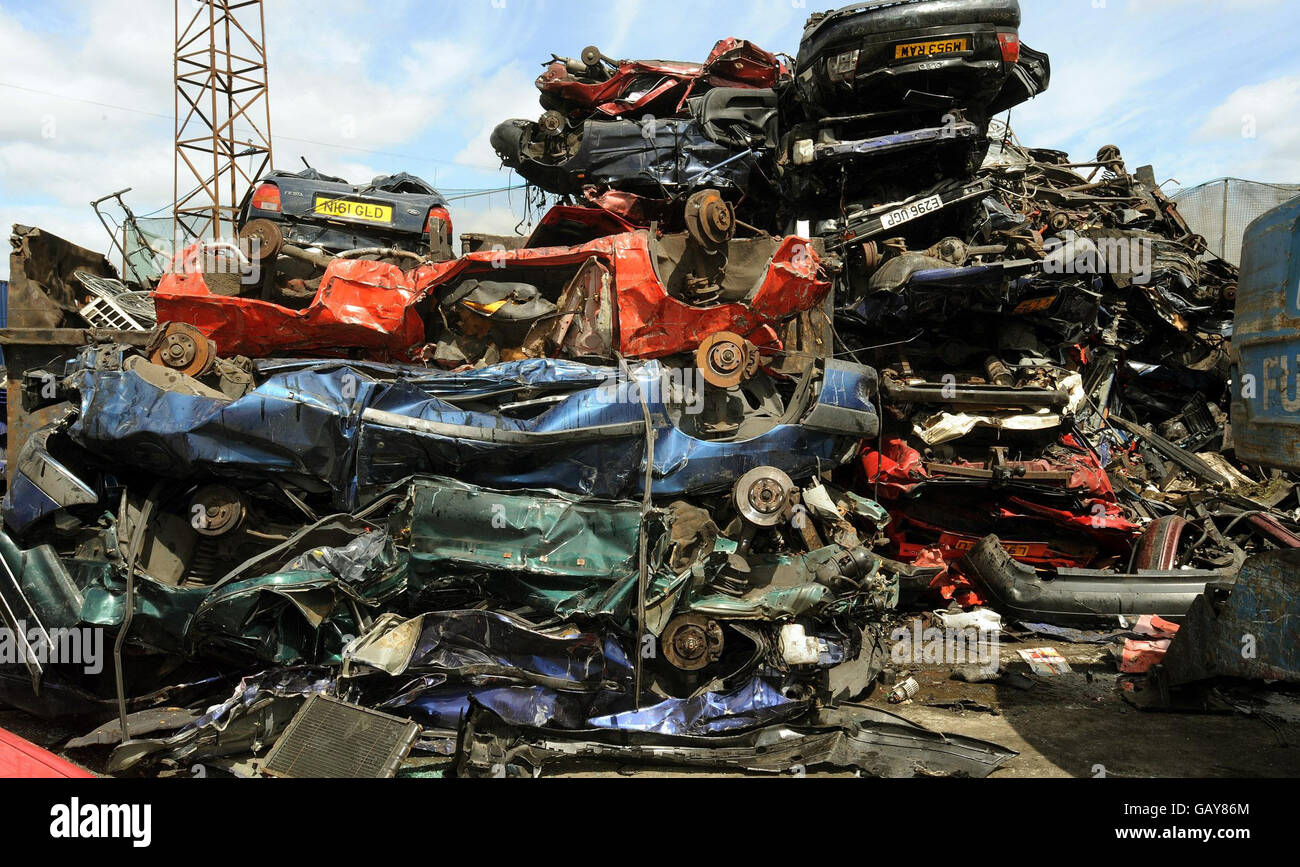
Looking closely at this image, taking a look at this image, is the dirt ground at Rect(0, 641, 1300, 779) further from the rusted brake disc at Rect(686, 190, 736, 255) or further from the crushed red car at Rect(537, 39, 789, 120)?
the crushed red car at Rect(537, 39, 789, 120)

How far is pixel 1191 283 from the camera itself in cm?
905

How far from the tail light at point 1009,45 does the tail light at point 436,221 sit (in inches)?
213

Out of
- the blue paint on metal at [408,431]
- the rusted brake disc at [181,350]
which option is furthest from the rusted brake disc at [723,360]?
the rusted brake disc at [181,350]

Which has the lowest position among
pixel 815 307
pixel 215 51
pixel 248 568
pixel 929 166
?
pixel 248 568

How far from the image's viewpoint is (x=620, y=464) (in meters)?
4.65

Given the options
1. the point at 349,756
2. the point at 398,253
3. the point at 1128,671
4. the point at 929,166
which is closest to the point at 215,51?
the point at 398,253

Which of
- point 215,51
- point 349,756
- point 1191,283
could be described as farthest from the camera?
point 215,51

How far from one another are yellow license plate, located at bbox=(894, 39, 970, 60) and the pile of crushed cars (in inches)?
0.8

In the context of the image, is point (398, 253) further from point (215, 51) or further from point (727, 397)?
point (215, 51)

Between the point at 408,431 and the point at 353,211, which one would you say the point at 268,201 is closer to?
the point at 353,211

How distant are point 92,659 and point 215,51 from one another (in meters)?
13.5

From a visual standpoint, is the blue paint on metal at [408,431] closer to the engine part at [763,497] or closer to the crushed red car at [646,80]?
the engine part at [763,497]

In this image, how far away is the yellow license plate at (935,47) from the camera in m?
7.39

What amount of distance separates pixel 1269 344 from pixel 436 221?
634 centimetres
